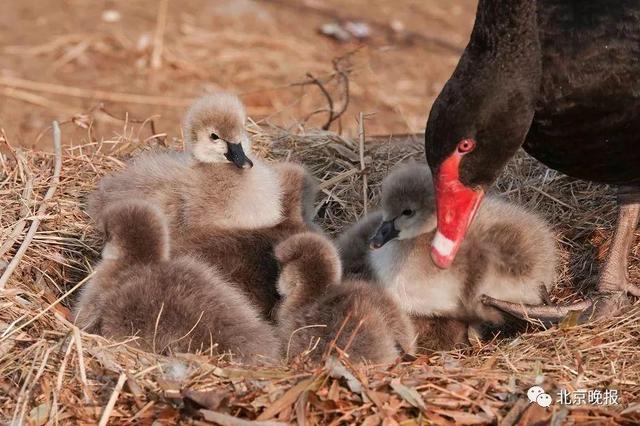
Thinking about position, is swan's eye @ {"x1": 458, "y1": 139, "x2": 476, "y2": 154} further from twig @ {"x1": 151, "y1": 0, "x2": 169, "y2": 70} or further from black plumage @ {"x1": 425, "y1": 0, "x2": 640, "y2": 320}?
twig @ {"x1": 151, "y1": 0, "x2": 169, "y2": 70}

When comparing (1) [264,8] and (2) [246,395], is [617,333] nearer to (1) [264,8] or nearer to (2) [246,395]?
(2) [246,395]

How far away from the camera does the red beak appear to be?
13.0 ft

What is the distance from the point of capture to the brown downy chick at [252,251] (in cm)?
432

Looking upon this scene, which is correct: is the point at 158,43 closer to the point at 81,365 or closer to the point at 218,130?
the point at 218,130

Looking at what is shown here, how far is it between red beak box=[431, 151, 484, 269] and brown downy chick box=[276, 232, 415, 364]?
11.1 inches

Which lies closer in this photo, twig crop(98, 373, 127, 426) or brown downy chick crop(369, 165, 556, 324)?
twig crop(98, 373, 127, 426)

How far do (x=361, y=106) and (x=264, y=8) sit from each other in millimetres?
2164

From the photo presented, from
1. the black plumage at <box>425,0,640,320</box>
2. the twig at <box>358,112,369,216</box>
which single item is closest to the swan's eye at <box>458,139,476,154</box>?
the black plumage at <box>425,0,640,320</box>

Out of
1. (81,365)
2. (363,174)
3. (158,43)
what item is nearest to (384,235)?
(363,174)

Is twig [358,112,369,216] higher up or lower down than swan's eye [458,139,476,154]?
lower down

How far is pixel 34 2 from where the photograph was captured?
33.1 feet

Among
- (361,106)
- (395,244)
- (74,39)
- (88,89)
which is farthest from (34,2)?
(395,244)

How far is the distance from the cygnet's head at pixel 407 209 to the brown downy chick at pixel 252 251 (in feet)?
1.51

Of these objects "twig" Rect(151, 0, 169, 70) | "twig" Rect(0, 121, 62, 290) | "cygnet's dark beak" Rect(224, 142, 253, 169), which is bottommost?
"twig" Rect(151, 0, 169, 70)
